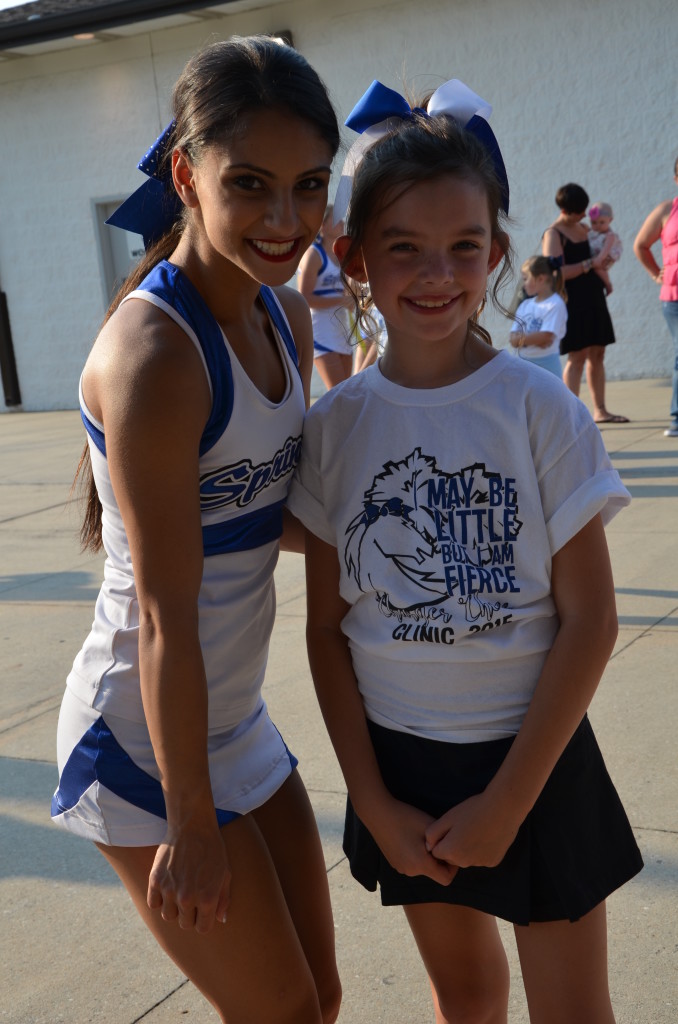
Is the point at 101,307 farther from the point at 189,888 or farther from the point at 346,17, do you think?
the point at 189,888

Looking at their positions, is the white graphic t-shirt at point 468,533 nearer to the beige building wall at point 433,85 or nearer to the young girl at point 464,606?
the young girl at point 464,606

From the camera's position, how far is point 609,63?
1190 cm

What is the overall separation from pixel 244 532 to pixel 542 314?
589 centimetres

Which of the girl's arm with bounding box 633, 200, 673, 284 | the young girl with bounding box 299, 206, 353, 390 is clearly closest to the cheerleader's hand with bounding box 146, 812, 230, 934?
the young girl with bounding box 299, 206, 353, 390

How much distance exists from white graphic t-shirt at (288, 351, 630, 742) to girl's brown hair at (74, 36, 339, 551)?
1.51ft

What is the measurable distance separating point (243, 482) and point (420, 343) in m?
0.36

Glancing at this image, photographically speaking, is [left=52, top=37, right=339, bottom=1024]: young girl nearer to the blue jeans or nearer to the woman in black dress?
the blue jeans

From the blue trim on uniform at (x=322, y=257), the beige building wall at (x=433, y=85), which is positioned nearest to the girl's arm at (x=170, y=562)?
the blue trim on uniform at (x=322, y=257)

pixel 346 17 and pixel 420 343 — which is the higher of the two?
pixel 346 17

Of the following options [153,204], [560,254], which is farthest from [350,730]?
[560,254]

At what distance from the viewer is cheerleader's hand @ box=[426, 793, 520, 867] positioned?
1.62 metres

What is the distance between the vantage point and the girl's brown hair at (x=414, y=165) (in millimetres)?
1736

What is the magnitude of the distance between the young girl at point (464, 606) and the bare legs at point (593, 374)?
7140 mm

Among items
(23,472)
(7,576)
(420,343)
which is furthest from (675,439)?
(420,343)
